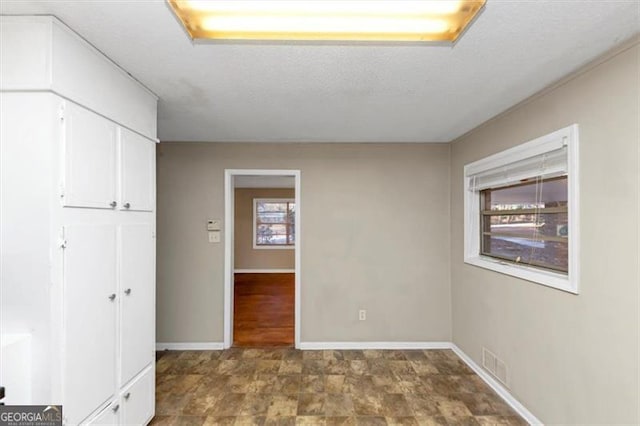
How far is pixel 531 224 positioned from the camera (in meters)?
2.66

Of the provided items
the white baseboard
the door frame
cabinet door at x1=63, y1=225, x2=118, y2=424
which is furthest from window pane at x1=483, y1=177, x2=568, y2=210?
the white baseboard

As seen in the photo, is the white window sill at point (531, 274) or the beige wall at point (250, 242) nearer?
the white window sill at point (531, 274)

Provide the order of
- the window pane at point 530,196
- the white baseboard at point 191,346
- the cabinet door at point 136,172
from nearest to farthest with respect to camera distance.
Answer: the cabinet door at point 136,172 → the window pane at point 530,196 → the white baseboard at point 191,346

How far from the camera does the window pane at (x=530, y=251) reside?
2.35 metres

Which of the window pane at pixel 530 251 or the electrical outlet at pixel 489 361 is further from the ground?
the window pane at pixel 530 251

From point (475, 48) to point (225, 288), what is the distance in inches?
132

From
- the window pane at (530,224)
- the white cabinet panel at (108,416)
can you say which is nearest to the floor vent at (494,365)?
the window pane at (530,224)

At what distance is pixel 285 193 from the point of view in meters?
9.12

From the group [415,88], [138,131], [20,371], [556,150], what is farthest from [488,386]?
[138,131]

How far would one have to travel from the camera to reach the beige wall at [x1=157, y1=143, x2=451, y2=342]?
12.7ft

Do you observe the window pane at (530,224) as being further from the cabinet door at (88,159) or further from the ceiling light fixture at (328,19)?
the cabinet door at (88,159)

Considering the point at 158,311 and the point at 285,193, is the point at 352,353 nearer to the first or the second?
the point at 158,311

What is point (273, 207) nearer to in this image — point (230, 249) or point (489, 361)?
point (230, 249)

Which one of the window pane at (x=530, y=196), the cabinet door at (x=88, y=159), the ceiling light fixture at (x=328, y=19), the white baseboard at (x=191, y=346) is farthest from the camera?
the white baseboard at (x=191, y=346)
